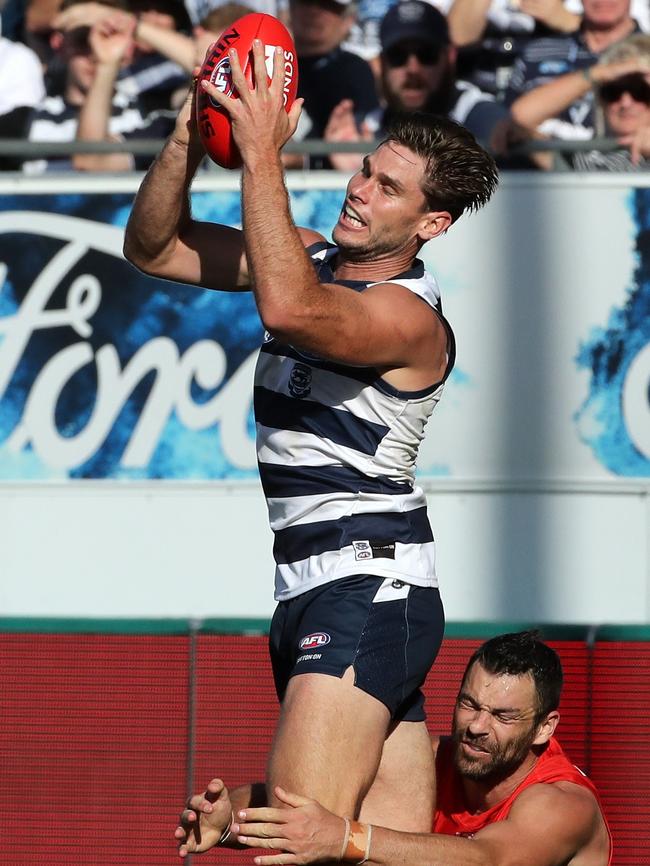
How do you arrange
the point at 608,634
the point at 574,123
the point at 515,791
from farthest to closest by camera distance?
the point at 574,123 → the point at 608,634 → the point at 515,791

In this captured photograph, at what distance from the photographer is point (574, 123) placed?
7.25 metres

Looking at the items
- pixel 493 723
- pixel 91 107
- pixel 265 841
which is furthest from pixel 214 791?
pixel 91 107

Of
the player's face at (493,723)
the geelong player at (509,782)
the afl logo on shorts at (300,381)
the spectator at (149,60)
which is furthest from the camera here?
the spectator at (149,60)

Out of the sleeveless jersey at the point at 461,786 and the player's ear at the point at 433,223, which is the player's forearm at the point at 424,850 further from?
the player's ear at the point at 433,223

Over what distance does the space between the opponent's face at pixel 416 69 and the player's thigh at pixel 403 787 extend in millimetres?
4224

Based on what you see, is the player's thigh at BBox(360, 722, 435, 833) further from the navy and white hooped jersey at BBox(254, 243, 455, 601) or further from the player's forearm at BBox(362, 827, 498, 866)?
the navy and white hooped jersey at BBox(254, 243, 455, 601)

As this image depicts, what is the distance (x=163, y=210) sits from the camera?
3.74 meters

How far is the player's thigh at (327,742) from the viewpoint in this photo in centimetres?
321

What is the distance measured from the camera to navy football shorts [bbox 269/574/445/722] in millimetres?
3338

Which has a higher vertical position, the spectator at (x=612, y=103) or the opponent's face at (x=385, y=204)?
the spectator at (x=612, y=103)

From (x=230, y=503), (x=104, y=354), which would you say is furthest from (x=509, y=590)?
(x=104, y=354)

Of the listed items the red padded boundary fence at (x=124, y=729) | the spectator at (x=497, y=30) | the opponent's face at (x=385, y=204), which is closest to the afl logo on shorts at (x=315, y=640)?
the opponent's face at (x=385, y=204)

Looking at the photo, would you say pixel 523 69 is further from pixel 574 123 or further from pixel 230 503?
pixel 230 503

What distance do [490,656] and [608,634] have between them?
104cm
